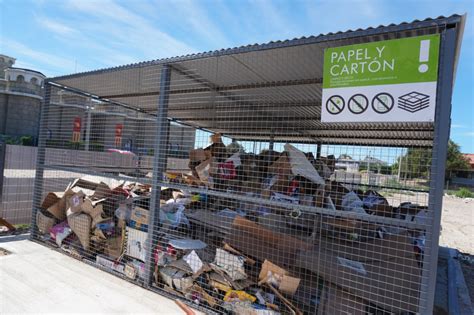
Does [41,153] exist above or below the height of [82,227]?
above

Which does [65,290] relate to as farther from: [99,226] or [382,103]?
[382,103]

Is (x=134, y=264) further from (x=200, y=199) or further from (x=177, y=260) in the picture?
(x=200, y=199)

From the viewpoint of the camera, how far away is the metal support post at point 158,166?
136 inches

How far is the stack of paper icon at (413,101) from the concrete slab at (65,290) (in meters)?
2.78

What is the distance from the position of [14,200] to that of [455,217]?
16.0 m

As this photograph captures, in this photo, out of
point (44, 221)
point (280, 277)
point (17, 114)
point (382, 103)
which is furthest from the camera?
point (17, 114)

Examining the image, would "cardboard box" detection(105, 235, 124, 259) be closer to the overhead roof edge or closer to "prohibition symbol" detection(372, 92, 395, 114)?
the overhead roof edge

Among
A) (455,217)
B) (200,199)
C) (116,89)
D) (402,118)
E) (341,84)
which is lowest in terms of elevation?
(455,217)

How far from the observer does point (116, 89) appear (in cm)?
511

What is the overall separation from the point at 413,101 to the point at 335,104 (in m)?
0.57

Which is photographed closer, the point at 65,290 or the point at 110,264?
the point at 65,290

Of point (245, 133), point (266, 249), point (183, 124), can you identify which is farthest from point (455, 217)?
point (266, 249)

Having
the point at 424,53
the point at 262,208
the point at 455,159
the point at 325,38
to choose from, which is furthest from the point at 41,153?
the point at 455,159

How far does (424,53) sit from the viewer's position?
7.03 feet
